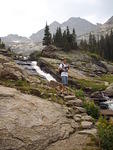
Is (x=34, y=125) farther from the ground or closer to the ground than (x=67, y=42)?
closer to the ground

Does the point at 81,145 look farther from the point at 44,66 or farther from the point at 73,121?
the point at 44,66

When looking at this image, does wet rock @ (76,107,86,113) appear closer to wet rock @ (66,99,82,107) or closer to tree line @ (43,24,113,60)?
wet rock @ (66,99,82,107)

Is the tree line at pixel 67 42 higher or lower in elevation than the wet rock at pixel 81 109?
higher

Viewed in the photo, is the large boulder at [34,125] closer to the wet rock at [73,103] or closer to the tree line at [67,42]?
the wet rock at [73,103]

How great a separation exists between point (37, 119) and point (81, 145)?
3206mm

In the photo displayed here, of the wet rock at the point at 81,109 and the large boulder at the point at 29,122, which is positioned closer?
the large boulder at the point at 29,122

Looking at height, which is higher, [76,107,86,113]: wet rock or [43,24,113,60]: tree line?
[43,24,113,60]: tree line

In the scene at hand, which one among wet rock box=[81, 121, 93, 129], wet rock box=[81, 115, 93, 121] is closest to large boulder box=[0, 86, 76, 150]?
wet rock box=[81, 121, 93, 129]

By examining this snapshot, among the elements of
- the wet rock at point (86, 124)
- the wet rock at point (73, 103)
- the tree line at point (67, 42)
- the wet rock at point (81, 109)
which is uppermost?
the tree line at point (67, 42)

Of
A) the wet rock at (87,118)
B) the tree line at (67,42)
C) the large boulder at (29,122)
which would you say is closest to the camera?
the large boulder at (29,122)

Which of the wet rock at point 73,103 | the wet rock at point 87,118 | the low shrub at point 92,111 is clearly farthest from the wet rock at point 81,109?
the wet rock at point 87,118

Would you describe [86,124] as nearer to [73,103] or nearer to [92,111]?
[92,111]

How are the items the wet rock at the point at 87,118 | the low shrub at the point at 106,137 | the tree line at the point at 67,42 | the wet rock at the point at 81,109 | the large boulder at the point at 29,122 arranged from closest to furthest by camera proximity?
the low shrub at the point at 106,137
the large boulder at the point at 29,122
the wet rock at the point at 87,118
the wet rock at the point at 81,109
the tree line at the point at 67,42

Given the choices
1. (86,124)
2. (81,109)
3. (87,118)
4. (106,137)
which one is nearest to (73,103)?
(81,109)
